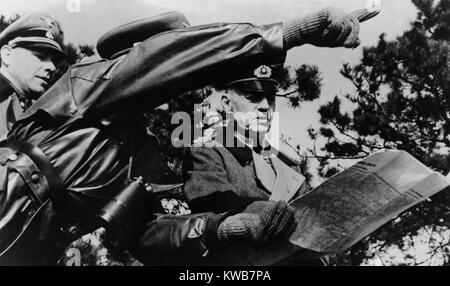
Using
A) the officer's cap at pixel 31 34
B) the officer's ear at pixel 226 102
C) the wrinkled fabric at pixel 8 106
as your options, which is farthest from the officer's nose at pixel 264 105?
the wrinkled fabric at pixel 8 106

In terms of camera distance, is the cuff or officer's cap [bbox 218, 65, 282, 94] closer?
the cuff

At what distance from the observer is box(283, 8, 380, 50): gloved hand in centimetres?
206

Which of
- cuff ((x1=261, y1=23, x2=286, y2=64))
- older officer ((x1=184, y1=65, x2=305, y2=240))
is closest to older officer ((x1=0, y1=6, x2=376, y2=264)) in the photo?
cuff ((x1=261, y1=23, x2=286, y2=64))

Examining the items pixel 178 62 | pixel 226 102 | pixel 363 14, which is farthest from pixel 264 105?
pixel 363 14

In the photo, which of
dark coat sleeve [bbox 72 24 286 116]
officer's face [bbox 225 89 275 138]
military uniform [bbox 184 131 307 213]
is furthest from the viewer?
officer's face [bbox 225 89 275 138]

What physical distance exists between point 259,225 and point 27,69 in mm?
1142

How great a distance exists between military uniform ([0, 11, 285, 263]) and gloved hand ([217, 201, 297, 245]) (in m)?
0.08

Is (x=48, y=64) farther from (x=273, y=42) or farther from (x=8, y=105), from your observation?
(x=273, y=42)

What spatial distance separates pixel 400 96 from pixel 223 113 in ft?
7.68

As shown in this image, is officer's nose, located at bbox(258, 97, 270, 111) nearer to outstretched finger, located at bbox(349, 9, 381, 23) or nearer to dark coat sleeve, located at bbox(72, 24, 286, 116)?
dark coat sleeve, located at bbox(72, 24, 286, 116)

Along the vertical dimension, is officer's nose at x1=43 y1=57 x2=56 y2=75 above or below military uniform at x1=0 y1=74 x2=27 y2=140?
above

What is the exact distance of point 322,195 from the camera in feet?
6.92
